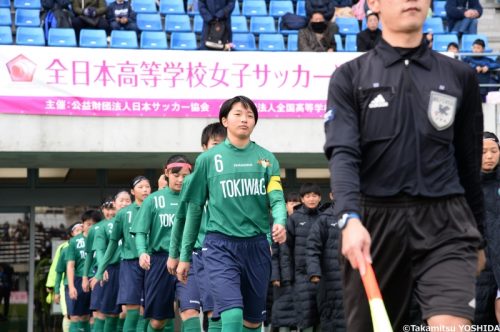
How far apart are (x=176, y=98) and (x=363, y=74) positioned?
519 inches

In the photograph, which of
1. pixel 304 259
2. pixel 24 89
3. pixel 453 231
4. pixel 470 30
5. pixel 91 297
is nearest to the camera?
pixel 453 231

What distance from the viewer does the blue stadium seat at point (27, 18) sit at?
20.2 m

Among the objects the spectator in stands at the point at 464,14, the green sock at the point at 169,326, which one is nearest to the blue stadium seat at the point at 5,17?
the spectator in stands at the point at 464,14

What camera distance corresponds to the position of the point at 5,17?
2016cm

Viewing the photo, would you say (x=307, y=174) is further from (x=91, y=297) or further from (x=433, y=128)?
(x=433, y=128)

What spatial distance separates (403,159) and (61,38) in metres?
15.1

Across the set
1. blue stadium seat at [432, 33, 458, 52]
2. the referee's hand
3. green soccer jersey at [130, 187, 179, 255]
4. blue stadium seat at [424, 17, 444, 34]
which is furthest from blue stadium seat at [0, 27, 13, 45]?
the referee's hand

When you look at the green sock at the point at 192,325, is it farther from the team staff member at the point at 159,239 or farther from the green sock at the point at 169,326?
the green sock at the point at 169,326

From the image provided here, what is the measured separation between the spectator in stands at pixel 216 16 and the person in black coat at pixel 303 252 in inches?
258

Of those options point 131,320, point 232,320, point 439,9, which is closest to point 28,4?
point 439,9

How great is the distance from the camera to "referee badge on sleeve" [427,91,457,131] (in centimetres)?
505

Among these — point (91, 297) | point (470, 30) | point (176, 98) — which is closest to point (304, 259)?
point (91, 297)

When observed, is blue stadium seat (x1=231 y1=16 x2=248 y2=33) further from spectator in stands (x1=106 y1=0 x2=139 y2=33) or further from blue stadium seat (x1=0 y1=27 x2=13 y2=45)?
blue stadium seat (x1=0 y1=27 x2=13 y2=45)

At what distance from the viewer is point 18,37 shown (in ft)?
63.5
